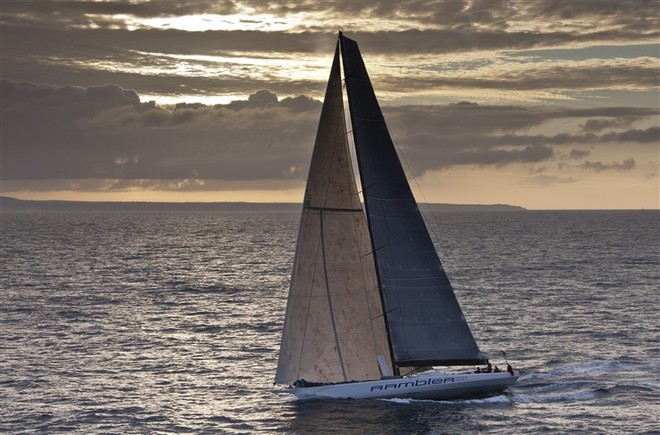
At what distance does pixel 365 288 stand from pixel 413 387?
520 centimetres

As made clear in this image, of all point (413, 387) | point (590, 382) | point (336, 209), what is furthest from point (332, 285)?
point (590, 382)

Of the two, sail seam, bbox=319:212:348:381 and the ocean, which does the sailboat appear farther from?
the ocean

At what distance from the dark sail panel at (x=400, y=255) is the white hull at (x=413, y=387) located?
795mm

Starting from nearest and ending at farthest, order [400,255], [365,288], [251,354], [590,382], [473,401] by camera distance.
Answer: [400,255] < [365,288] < [473,401] < [590,382] < [251,354]

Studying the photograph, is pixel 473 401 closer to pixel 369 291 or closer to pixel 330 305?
pixel 369 291

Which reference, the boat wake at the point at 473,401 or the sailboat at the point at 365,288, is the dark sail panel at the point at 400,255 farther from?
the boat wake at the point at 473,401

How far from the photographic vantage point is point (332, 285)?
44.1 m

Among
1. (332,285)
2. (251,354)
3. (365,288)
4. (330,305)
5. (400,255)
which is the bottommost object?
(251,354)

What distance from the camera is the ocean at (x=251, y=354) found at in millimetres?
43375

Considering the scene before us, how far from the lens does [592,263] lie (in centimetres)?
12600

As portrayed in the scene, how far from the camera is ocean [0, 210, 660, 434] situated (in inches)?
1708

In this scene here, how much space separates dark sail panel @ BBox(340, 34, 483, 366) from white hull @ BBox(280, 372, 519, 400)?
795 mm

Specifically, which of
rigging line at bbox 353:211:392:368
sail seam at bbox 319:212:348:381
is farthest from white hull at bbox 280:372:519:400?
rigging line at bbox 353:211:392:368

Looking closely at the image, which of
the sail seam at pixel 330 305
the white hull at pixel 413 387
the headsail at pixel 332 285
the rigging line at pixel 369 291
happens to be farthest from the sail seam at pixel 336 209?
the white hull at pixel 413 387
